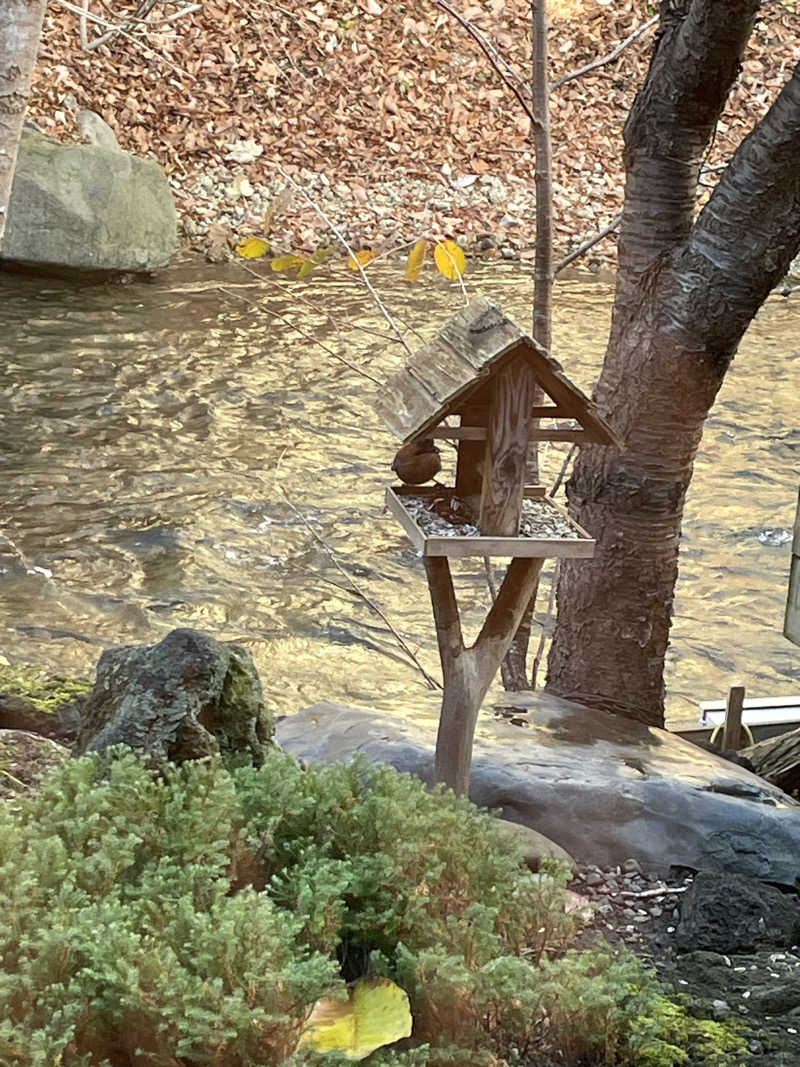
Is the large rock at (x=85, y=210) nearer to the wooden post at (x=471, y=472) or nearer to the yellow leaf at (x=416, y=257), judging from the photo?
the yellow leaf at (x=416, y=257)

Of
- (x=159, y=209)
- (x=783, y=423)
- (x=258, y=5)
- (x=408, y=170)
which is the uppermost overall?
(x=258, y=5)

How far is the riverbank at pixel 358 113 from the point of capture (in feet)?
43.4

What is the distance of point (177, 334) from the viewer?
1062 centimetres

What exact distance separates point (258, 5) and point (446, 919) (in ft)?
45.1

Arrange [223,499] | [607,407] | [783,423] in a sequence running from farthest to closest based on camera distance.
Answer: [783,423] → [223,499] → [607,407]

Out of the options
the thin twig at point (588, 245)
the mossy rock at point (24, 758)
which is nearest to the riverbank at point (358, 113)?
the thin twig at point (588, 245)

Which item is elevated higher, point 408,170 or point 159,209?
point 408,170

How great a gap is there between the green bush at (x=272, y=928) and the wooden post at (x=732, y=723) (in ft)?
8.34

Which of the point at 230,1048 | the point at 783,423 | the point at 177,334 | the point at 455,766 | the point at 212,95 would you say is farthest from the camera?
the point at 212,95

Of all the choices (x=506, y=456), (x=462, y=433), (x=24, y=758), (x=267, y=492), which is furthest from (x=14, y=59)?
(x=267, y=492)

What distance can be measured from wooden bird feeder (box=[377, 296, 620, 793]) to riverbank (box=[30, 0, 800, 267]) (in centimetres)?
931

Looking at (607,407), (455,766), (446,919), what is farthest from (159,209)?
(446,919)

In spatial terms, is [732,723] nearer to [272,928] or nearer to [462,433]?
[462,433]

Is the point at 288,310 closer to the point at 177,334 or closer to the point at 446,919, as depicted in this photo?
the point at 177,334
